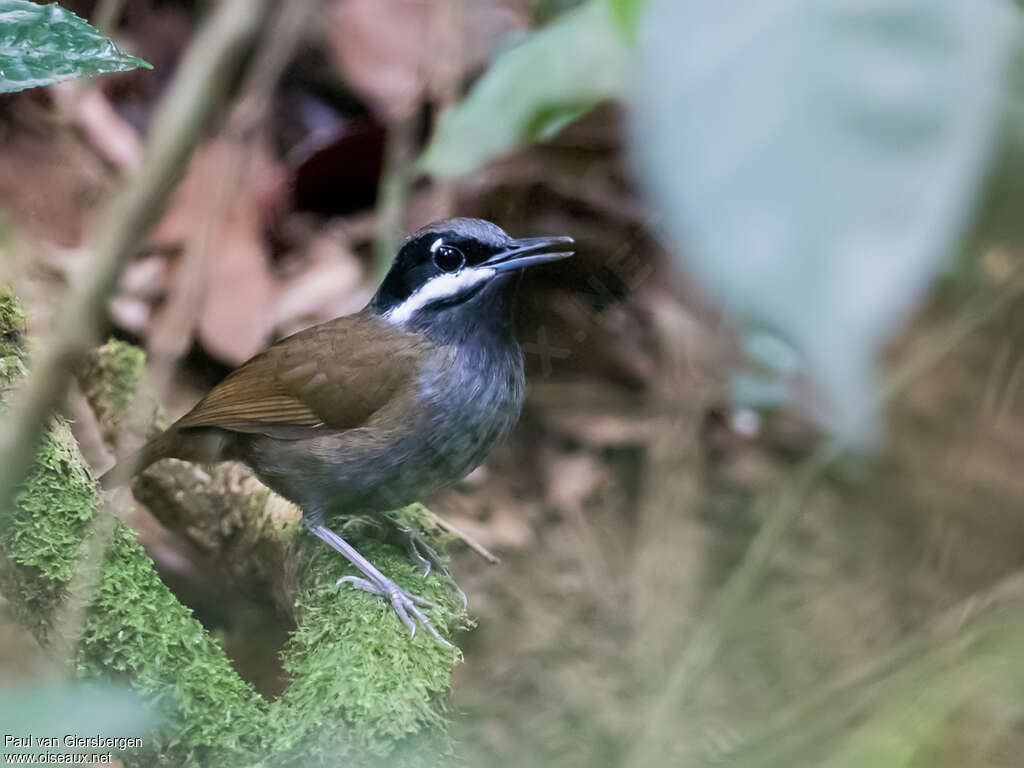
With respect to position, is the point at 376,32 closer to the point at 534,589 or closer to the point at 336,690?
the point at 534,589

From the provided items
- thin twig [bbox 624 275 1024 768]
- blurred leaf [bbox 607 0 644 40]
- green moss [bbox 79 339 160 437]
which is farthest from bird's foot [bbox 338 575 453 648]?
blurred leaf [bbox 607 0 644 40]

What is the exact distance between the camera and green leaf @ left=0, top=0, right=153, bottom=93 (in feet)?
4.53

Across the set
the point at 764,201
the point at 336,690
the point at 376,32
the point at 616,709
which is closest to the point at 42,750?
the point at 764,201

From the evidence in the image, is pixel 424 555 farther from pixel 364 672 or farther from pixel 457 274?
pixel 457 274

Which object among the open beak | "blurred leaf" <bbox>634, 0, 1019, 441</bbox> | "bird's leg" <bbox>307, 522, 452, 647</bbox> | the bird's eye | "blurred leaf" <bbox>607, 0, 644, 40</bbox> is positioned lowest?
"bird's leg" <bbox>307, 522, 452, 647</bbox>

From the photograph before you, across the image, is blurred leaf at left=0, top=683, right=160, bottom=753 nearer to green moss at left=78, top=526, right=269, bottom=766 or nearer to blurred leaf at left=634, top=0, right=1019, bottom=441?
blurred leaf at left=634, top=0, right=1019, bottom=441

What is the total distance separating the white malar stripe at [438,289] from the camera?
117 inches

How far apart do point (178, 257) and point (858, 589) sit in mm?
3420

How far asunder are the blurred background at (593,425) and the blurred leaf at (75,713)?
239 centimetres

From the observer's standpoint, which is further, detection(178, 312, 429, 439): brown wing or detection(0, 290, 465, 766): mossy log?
detection(178, 312, 429, 439): brown wing

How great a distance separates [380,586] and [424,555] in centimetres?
39

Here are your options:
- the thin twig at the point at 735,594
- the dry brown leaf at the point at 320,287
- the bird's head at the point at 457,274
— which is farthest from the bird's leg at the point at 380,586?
the dry brown leaf at the point at 320,287

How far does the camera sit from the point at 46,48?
56.8 inches

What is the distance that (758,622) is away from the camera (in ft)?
15.4
